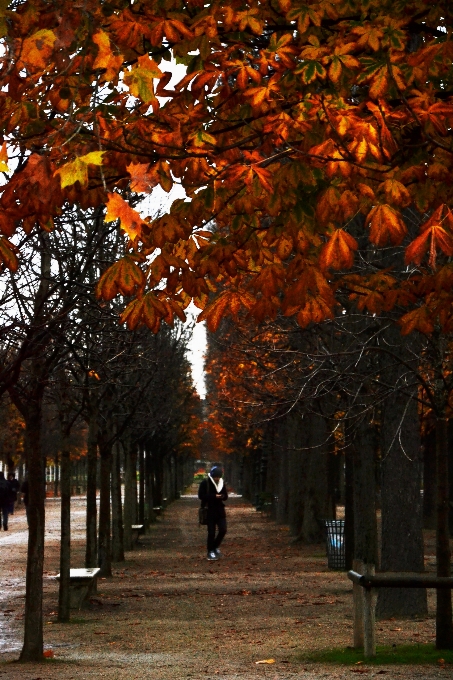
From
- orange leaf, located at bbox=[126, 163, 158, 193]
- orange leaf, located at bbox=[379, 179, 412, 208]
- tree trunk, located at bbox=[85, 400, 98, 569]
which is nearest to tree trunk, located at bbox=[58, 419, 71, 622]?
tree trunk, located at bbox=[85, 400, 98, 569]

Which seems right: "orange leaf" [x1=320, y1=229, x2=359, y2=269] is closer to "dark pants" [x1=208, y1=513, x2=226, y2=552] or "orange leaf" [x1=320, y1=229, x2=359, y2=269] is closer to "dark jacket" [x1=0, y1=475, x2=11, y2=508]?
"dark pants" [x1=208, y1=513, x2=226, y2=552]

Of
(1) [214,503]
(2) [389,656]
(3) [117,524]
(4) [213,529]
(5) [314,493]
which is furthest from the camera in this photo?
(5) [314,493]

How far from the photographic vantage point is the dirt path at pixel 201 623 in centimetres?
1098

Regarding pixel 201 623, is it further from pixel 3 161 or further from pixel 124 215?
pixel 124 215

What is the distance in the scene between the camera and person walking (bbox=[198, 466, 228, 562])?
25203 millimetres

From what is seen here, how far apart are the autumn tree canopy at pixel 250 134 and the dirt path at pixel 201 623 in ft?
14.6

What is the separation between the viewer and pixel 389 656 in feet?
37.4

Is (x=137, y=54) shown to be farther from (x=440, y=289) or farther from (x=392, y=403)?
(x=392, y=403)

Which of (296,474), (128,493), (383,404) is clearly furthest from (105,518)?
(296,474)

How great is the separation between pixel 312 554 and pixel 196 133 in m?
21.5

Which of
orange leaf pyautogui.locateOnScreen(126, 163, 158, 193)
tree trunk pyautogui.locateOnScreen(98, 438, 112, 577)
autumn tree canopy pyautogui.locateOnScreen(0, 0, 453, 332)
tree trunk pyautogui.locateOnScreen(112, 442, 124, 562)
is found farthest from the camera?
tree trunk pyautogui.locateOnScreen(112, 442, 124, 562)

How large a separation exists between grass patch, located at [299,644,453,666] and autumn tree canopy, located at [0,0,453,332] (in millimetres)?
4477

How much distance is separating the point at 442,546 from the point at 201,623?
3760 mm

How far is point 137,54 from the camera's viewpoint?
7230 millimetres
